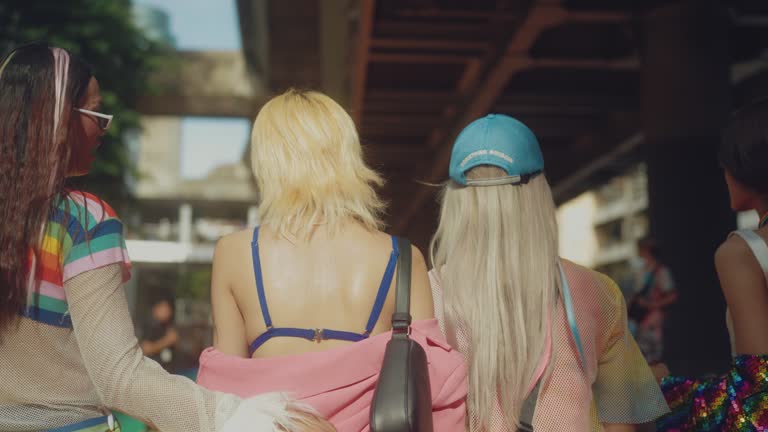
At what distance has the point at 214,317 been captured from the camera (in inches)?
112

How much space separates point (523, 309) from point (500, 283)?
104mm

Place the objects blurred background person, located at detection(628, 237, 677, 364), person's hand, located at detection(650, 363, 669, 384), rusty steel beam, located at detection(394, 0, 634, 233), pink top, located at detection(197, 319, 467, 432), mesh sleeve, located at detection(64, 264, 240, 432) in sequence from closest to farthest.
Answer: mesh sleeve, located at detection(64, 264, 240, 432)
pink top, located at detection(197, 319, 467, 432)
person's hand, located at detection(650, 363, 669, 384)
blurred background person, located at detection(628, 237, 677, 364)
rusty steel beam, located at detection(394, 0, 634, 233)

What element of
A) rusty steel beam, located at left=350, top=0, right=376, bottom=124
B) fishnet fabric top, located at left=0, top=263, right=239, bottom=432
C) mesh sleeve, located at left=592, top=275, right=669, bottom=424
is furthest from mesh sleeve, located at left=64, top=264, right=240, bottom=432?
rusty steel beam, located at left=350, top=0, right=376, bottom=124

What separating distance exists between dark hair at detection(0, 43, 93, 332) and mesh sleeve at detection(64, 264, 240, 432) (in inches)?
5.3

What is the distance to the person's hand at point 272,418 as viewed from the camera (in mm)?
2191

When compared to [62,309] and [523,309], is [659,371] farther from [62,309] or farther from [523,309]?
[62,309]

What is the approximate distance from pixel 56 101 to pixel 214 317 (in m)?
0.79

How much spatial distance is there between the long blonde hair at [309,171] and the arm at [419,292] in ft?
0.64

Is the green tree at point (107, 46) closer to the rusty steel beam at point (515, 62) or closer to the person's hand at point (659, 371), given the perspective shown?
the rusty steel beam at point (515, 62)

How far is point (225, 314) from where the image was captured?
9.29ft

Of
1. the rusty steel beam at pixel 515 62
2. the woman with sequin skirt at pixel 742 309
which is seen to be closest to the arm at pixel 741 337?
the woman with sequin skirt at pixel 742 309

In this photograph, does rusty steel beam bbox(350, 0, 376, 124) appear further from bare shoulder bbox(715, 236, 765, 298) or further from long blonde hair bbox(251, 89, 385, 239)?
bare shoulder bbox(715, 236, 765, 298)

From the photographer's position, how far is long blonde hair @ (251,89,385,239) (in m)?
2.92

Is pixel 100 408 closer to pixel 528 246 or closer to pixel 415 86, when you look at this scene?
pixel 528 246
